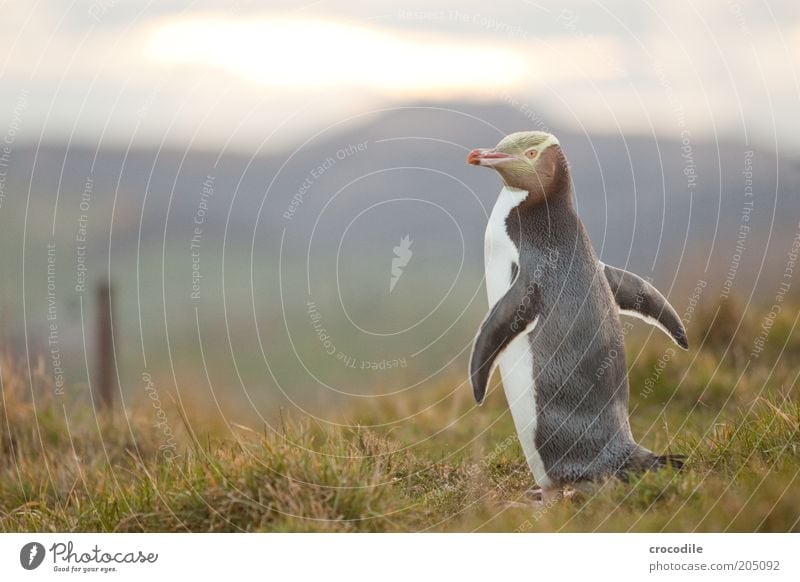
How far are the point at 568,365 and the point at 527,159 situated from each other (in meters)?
0.54

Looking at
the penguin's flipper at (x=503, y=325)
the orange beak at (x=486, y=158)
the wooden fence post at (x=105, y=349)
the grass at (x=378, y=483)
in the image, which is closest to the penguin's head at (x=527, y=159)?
the orange beak at (x=486, y=158)

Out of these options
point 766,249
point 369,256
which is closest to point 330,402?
point 369,256

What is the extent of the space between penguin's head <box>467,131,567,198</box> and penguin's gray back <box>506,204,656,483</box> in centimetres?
8

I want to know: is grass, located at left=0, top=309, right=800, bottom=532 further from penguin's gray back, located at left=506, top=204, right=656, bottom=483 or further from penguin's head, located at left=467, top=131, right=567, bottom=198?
penguin's head, located at left=467, top=131, right=567, bottom=198

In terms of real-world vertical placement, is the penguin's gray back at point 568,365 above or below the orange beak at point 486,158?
below

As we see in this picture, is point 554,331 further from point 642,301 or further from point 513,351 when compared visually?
point 642,301

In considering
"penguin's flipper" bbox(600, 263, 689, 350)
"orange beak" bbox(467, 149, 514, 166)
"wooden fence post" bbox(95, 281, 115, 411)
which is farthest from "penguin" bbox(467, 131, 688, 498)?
"wooden fence post" bbox(95, 281, 115, 411)

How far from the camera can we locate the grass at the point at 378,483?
8.09ft

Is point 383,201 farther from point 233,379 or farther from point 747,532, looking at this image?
point 747,532

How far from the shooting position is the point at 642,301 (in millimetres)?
2771

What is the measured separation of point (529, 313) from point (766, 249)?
1.22 m

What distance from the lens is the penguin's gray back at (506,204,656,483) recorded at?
261 cm

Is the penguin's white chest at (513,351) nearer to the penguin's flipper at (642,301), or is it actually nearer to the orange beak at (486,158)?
the orange beak at (486,158)

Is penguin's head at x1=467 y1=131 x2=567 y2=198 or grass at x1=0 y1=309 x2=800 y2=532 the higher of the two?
penguin's head at x1=467 y1=131 x2=567 y2=198
